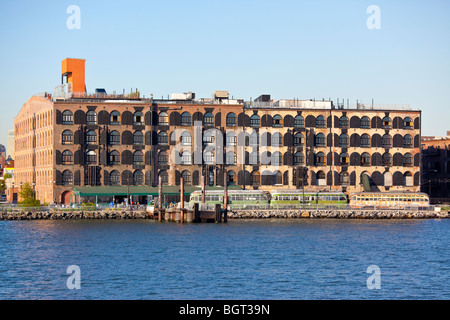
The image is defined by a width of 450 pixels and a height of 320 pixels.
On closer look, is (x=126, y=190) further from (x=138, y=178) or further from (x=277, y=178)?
(x=277, y=178)

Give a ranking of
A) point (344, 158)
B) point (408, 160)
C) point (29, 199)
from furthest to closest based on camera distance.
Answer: point (408, 160)
point (344, 158)
point (29, 199)

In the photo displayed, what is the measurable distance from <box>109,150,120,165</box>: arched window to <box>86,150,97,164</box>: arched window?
2.83m

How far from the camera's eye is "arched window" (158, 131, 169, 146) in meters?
142

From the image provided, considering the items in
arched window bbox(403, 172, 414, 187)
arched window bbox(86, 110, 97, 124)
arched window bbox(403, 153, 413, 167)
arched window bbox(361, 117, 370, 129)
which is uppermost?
arched window bbox(86, 110, 97, 124)

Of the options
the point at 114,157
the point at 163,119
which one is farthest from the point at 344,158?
the point at 114,157

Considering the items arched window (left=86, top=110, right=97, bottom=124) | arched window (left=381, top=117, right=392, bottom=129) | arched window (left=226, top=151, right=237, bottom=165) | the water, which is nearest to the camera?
the water

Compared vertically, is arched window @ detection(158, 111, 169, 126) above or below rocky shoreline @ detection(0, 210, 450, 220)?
above

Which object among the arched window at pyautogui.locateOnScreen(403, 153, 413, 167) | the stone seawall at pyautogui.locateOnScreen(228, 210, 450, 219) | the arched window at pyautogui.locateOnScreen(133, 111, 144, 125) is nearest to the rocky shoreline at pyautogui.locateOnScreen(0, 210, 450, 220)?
the stone seawall at pyautogui.locateOnScreen(228, 210, 450, 219)

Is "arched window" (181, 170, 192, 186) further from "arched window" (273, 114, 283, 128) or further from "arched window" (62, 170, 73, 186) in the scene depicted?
Answer: "arched window" (62, 170, 73, 186)

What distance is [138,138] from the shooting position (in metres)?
142

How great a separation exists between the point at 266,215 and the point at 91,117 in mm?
36639

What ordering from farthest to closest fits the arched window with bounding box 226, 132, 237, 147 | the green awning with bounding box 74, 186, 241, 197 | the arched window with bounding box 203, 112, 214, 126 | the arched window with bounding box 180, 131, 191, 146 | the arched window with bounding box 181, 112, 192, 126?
the arched window with bounding box 226, 132, 237, 147
the arched window with bounding box 203, 112, 214, 126
the arched window with bounding box 180, 131, 191, 146
the arched window with bounding box 181, 112, 192, 126
the green awning with bounding box 74, 186, 241, 197
